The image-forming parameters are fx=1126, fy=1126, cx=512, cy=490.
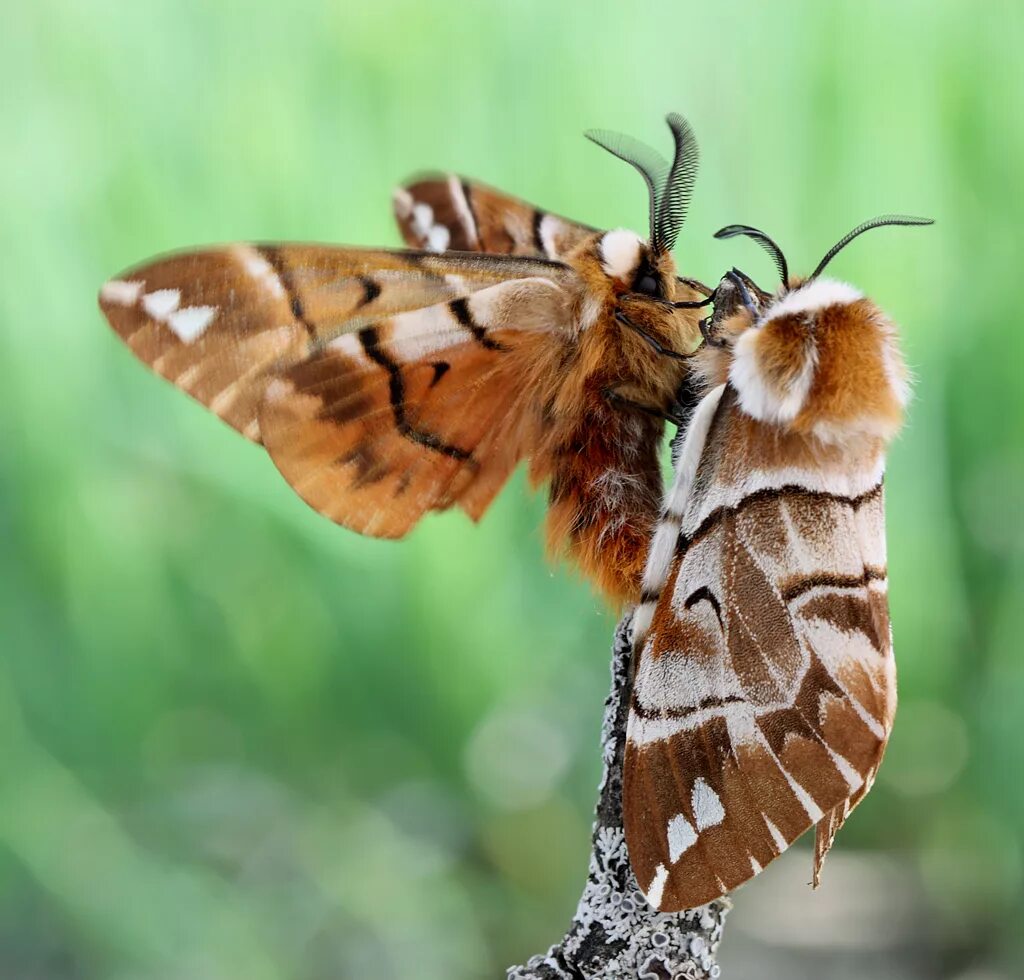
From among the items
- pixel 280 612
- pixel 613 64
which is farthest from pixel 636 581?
pixel 613 64

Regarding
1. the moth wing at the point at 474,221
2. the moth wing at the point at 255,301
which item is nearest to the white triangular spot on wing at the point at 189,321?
the moth wing at the point at 255,301

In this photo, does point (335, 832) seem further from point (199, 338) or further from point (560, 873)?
point (199, 338)

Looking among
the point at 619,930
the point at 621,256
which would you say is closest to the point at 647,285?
the point at 621,256

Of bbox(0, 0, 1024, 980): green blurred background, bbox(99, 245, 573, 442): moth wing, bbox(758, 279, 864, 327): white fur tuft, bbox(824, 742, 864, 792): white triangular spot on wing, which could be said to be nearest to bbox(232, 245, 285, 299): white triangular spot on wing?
bbox(99, 245, 573, 442): moth wing

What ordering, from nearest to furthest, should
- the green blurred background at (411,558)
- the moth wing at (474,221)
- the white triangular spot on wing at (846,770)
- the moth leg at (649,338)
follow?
the white triangular spot on wing at (846,770), the moth leg at (649,338), the moth wing at (474,221), the green blurred background at (411,558)

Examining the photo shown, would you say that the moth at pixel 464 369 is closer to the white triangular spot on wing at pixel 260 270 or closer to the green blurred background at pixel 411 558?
the white triangular spot on wing at pixel 260 270

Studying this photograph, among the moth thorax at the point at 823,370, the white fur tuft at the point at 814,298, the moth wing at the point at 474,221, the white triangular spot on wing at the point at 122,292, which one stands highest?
the moth wing at the point at 474,221
